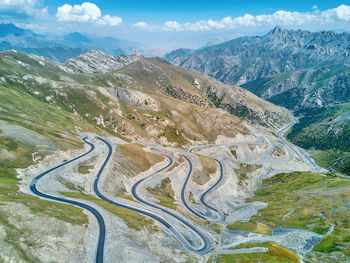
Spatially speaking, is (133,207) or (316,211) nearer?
(133,207)

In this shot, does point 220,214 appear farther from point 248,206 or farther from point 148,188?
point 148,188

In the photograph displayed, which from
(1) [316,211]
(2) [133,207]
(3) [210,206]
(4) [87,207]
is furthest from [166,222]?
(1) [316,211]

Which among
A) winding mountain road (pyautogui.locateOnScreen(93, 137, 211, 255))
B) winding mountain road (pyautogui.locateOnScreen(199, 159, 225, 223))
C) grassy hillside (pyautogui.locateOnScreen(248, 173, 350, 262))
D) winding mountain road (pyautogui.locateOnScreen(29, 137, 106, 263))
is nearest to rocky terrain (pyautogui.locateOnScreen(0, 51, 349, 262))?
winding mountain road (pyautogui.locateOnScreen(93, 137, 211, 255))

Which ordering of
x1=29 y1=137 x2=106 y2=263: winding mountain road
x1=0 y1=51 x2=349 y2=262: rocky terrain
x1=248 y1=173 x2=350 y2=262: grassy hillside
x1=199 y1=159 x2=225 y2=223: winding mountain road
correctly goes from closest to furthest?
x1=0 y1=51 x2=349 y2=262: rocky terrain, x1=29 y1=137 x2=106 y2=263: winding mountain road, x1=248 y1=173 x2=350 y2=262: grassy hillside, x1=199 y1=159 x2=225 y2=223: winding mountain road

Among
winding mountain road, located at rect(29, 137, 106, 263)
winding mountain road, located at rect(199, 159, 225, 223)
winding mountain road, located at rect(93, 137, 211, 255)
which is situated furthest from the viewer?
winding mountain road, located at rect(199, 159, 225, 223)

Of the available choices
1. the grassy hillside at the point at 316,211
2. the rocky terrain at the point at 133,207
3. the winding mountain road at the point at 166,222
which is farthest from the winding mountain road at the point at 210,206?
the winding mountain road at the point at 166,222

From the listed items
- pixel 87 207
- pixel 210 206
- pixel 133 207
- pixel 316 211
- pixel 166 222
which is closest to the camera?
pixel 87 207

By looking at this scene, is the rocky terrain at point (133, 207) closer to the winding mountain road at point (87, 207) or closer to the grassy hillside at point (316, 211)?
the grassy hillside at point (316, 211)

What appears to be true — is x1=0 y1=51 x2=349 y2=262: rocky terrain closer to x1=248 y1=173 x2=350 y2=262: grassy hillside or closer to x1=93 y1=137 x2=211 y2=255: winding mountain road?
x1=93 y1=137 x2=211 y2=255: winding mountain road

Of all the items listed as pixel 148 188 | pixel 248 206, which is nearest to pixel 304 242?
pixel 248 206

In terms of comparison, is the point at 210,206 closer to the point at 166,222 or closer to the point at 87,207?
the point at 166,222

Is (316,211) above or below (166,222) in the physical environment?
below
